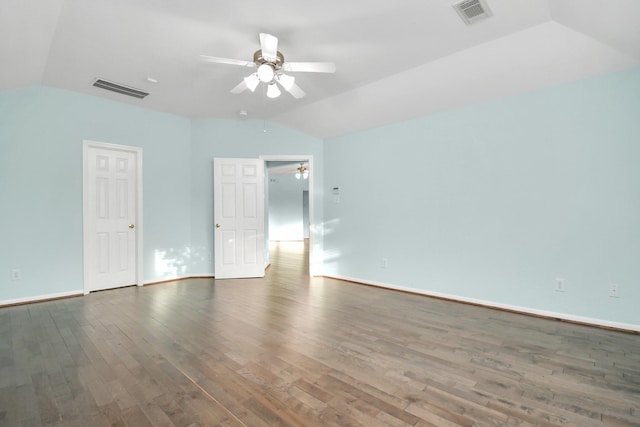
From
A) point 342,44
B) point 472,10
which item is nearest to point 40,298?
point 342,44

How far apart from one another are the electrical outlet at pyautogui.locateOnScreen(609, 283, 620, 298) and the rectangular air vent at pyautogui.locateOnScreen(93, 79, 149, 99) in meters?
5.93

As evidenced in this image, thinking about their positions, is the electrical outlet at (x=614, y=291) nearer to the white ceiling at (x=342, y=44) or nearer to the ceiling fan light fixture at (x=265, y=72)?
the white ceiling at (x=342, y=44)

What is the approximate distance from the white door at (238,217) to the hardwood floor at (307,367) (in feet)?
5.20

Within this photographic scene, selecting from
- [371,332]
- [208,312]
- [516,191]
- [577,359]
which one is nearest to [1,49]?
[208,312]

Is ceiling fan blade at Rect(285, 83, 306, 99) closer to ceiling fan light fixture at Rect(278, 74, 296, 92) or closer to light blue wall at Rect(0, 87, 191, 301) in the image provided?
ceiling fan light fixture at Rect(278, 74, 296, 92)

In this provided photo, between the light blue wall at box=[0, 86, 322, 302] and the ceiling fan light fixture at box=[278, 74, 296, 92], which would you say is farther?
the light blue wall at box=[0, 86, 322, 302]

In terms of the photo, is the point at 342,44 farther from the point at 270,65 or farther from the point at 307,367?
the point at 307,367

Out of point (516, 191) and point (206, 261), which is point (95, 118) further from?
point (516, 191)

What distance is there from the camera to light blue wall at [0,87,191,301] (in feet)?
12.2

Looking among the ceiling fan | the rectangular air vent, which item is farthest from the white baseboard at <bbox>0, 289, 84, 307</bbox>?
the ceiling fan

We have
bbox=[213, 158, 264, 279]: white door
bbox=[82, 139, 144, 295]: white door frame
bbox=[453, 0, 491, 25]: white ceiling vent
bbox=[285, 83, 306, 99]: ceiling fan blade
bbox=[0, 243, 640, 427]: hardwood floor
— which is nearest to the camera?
bbox=[0, 243, 640, 427]: hardwood floor

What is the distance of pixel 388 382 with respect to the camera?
2.07m

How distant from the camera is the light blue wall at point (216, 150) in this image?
17.7 feet

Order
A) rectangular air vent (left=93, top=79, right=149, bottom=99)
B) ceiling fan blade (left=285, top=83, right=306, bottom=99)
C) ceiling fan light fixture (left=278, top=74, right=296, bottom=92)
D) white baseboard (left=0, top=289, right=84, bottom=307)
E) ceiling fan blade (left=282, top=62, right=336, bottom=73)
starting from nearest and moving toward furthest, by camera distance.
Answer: ceiling fan blade (left=282, top=62, right=336, bottom=73) → ceiling fan light fixture (left=278, top=74, right=296, bottom=92) → ceiling fan blade (left=285, top=83, right=306, bottom=99) → white baseboard (left=0, top=289, right=84, bottom=307) → rectangular air vent (left=93, top=79, right=149, bottom=99)
